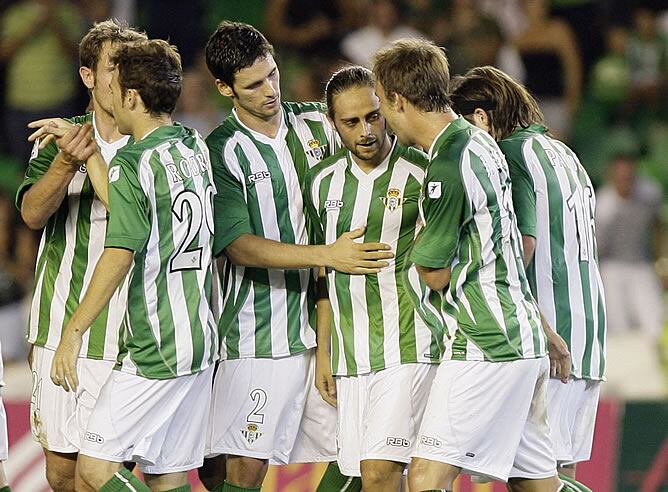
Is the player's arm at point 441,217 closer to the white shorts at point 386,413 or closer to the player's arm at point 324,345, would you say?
the white shorts at point 386,413

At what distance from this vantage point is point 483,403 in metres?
4.40

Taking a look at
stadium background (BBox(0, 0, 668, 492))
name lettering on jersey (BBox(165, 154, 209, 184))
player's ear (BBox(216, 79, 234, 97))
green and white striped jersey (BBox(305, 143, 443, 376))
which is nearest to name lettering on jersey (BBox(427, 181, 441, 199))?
green and white striped jersey (BBox(305, 143, 443, 376))

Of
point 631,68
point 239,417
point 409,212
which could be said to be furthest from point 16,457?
point 631,68

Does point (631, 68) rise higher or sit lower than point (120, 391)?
higher

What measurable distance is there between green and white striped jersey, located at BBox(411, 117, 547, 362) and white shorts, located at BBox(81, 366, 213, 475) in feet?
3.34

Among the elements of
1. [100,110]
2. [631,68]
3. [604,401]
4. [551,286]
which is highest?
[631,68]

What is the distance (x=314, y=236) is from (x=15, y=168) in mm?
5865

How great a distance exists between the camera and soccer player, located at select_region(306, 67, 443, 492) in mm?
4828

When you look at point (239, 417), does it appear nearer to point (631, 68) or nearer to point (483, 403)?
point (483, 403)

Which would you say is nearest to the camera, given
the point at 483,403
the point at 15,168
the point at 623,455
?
the point at 483,403

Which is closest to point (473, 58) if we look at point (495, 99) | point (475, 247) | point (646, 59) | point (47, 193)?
point (646, 59)

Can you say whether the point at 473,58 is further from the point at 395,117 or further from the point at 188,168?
the point at 188,168

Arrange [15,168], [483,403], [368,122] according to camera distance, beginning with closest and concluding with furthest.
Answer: [483,403] < [368,122] < [15,168]

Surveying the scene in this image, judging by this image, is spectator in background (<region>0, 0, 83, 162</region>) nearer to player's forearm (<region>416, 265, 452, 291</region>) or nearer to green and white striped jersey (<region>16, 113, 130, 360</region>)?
green and white striped jersey (<region>16, 113, 130, 360</region>)
